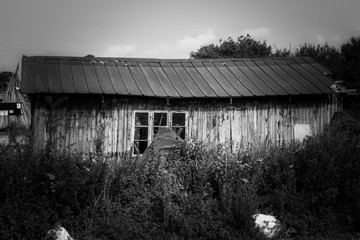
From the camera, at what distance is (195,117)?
1277cm

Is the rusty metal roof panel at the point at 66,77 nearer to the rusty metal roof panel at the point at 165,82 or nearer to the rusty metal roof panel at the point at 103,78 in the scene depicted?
the rusty metal roof panel at the point at 103,78

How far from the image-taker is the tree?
99.0 ft

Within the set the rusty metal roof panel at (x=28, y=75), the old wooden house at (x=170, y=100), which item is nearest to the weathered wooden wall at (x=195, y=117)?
the old wooden house at (x=170, y=100)

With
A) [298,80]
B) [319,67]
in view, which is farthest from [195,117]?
[319,67]

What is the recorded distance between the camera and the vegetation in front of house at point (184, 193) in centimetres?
641

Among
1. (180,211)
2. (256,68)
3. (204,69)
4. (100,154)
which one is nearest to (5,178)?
(100,154)

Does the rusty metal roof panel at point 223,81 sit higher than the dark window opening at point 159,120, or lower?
higher

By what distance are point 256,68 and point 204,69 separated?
7.41 feet

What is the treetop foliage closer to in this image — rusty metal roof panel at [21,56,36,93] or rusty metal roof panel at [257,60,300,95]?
rusty metal roof panel at [257,60,300,95]

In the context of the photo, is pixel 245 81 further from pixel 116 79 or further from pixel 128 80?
pixel 116 79

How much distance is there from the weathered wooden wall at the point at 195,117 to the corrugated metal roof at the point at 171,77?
14.0 inches

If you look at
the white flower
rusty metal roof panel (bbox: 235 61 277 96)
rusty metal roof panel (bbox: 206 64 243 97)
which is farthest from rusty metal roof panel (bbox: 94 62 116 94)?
the white flower

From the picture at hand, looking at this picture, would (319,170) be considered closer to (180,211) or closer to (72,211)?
(180,211)

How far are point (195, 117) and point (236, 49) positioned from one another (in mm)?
19482
